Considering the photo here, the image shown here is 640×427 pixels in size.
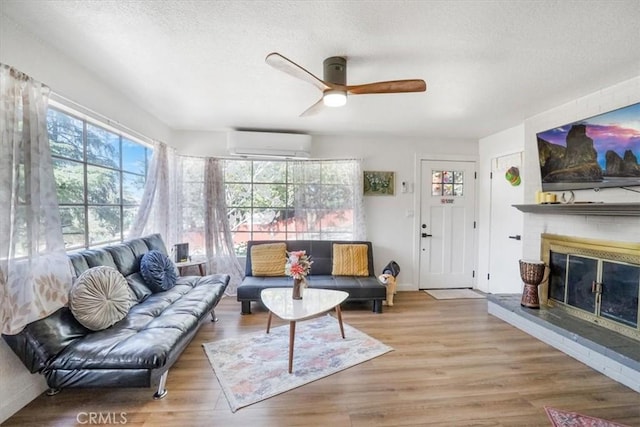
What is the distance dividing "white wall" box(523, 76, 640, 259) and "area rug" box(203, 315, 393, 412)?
224cm

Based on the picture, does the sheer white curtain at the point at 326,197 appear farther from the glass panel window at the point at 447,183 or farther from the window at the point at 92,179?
the window at the point at 92,179

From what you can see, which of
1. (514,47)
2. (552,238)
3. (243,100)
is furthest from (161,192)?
(552,238)

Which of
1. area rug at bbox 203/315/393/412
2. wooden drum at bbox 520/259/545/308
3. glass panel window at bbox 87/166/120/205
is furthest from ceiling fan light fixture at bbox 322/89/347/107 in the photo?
wooden drum at bbox 520/259/545/308

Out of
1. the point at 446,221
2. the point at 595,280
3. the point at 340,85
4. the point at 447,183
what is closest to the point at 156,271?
the point at 340,85

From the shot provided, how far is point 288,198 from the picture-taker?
4.30 m

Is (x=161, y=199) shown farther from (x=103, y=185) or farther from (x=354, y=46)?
(x=354, y=46)

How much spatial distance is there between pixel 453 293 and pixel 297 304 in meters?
2.84

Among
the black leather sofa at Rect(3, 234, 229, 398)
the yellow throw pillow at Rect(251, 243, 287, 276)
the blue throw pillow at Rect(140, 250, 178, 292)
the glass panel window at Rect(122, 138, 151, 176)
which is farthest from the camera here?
the yellow throw pillow at Rect(251, 243, 287, 276)

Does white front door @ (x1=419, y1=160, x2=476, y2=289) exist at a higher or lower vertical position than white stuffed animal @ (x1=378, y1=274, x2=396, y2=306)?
higher

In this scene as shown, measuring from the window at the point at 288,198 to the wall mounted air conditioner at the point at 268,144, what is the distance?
0.30 metres

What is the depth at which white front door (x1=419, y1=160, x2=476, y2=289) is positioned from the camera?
14.5 feet

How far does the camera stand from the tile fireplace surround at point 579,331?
2.11 metres

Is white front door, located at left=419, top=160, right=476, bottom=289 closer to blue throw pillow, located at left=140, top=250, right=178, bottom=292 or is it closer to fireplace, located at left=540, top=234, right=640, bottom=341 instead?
fireplace, located at left=540, top=234, right=640, bottom=341

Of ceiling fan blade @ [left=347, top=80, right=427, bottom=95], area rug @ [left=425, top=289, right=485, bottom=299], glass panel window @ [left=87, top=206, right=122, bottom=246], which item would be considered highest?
ceiling fan blade @ [left=347, top=80, right=427, bottom=95]
